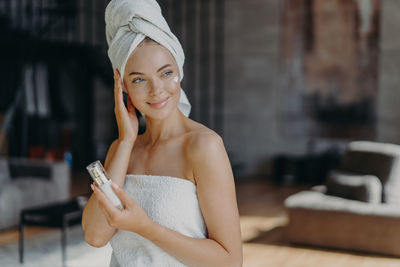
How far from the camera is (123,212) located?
3.13 ft

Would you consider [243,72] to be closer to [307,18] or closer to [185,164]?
[307,18]

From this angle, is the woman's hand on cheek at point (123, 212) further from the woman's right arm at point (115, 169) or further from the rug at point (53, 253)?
the rug at point (53, 253)

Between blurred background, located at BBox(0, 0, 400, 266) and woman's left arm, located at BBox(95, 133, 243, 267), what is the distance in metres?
6.21

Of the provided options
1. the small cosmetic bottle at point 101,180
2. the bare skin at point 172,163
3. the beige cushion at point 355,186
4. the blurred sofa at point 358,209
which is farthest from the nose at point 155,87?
the beige cushion at point 355,186

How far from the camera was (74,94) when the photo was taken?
37.7 feet

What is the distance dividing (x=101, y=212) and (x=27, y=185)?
5029 millimetres

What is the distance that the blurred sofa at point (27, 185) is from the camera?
5.39 metres

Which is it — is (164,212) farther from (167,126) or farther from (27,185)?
(27,185)

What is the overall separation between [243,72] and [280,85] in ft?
3.32

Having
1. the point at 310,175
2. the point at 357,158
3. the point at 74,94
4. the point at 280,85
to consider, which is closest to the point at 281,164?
the point at 310,175

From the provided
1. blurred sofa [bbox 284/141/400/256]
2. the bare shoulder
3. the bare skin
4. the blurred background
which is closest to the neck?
the bare skin

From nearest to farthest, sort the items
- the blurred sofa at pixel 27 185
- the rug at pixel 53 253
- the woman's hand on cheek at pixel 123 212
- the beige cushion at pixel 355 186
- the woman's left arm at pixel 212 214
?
the woman's hand on cheek at pixel 123 212 < the woman's left arm at pixel 212 214 < the rug at pixel 53 253 < the beige cushion at pixel 355 186 < the blurred sofa at pixel 27 185

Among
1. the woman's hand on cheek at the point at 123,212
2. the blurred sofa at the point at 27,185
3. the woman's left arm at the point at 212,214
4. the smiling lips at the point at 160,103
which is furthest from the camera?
the blurred sofa at the point at 27,185

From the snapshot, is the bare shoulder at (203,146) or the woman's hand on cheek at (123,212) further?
the bare shoulder at (203,146)
